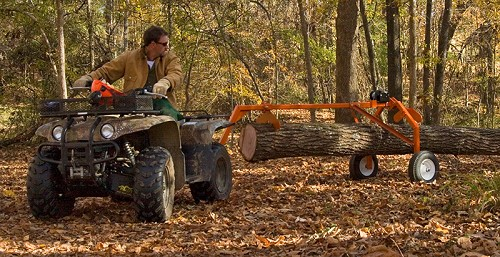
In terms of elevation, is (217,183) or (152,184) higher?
(152,184)

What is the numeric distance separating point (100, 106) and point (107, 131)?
0.41 meters

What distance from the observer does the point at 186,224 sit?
6.38 metres

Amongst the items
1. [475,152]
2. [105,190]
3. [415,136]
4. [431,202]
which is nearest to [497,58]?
[475,152]

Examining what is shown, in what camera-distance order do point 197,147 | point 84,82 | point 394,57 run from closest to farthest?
1. point 84,82
2. point 197,147
3. point 394,57

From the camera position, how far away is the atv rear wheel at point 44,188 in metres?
6.42

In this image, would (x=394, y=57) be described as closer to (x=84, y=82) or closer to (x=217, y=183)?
(x=217, y=183)

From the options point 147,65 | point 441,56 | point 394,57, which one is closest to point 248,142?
point 147,65

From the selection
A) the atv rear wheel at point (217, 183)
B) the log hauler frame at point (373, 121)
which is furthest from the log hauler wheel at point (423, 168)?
the atv rear wheel at point (217, 183)

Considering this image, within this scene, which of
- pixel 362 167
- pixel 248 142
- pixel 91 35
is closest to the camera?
pixel 248 142

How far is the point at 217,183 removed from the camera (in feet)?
25.8

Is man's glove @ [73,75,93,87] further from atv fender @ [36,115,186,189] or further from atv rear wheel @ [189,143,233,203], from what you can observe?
atv rear wheel @ [189,143,233,203]

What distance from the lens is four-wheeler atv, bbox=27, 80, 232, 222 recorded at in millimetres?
6145

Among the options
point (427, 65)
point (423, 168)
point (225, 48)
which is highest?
point (225, 48)

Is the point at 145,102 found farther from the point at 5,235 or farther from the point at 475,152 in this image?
the point at 475,152
